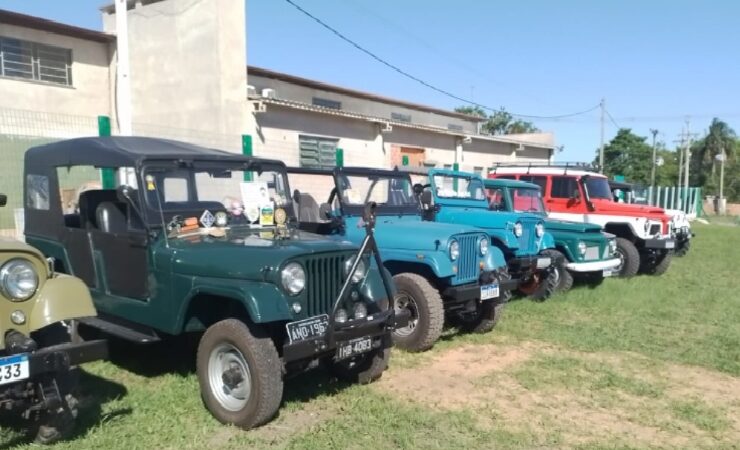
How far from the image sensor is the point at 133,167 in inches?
182

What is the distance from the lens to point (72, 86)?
16.5 meters

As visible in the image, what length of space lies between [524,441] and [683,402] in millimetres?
1663

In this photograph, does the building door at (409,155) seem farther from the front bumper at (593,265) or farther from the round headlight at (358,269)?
the round headlight at (358,269)

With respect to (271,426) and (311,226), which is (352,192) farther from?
(271,426)

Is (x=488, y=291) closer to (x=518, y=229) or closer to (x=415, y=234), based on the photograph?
(x=415, y=234)

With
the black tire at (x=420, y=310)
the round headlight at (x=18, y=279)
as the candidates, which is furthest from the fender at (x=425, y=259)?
the round headlight at (x=18, y=279)

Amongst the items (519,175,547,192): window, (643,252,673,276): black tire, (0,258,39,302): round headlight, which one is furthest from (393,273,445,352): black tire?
(643,252,673,276): black tire

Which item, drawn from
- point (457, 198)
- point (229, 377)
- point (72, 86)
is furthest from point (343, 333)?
point (72, 86)

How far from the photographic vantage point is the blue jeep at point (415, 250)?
598cm

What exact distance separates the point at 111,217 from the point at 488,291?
12.0 ft

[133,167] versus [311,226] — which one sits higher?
[133,167]

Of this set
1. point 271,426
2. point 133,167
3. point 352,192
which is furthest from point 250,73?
point 271,426

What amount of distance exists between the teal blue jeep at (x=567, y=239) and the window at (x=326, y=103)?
39.3 ft

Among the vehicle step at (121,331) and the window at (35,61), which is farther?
the window at (35,61)
